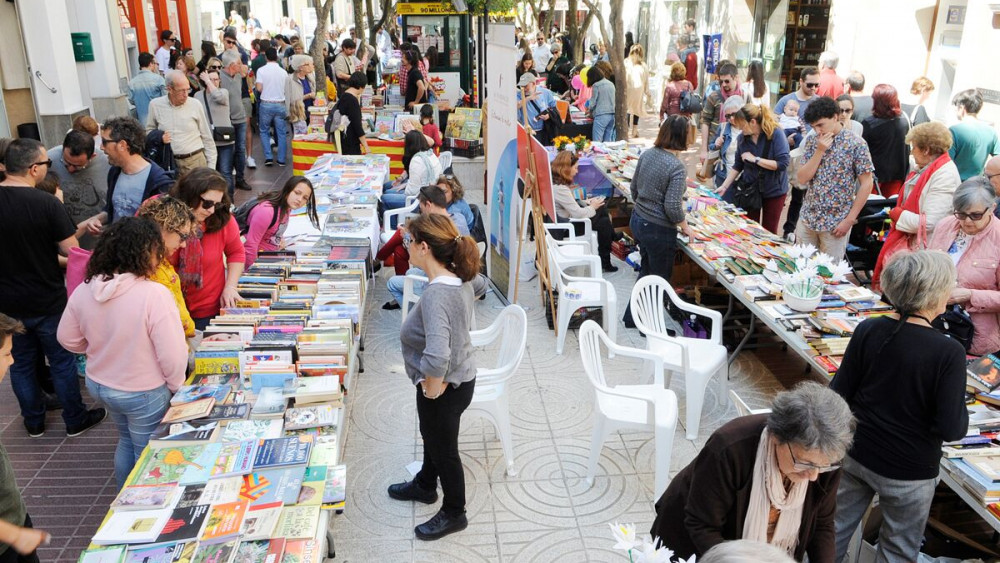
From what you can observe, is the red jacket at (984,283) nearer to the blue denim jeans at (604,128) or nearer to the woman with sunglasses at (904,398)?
the woman with sunglasses at (904,398)

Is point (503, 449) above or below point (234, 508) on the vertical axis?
below

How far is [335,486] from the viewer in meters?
2.99

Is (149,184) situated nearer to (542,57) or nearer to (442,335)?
(442,335)

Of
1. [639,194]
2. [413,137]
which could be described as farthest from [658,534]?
[413,137]

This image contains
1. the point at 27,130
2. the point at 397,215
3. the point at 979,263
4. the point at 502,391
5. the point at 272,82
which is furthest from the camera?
the point at 272,82

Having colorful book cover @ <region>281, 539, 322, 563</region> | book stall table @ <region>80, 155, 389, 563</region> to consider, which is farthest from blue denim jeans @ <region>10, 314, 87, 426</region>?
colorful book cover @ <region>281, 539, 322, 563</region>

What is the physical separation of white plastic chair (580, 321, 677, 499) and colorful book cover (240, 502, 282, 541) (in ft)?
5.72

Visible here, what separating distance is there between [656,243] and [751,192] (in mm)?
1711

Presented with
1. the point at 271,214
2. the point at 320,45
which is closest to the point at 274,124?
the point at 320,45

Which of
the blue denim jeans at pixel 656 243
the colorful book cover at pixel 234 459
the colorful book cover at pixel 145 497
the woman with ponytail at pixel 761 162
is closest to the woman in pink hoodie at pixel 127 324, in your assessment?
the colorful book cover at pixel 234 459

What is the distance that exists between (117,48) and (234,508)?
1177 cm

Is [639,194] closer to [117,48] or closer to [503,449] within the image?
[503,449]

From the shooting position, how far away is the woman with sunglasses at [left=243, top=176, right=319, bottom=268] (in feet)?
17.3

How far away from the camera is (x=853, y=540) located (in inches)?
133
